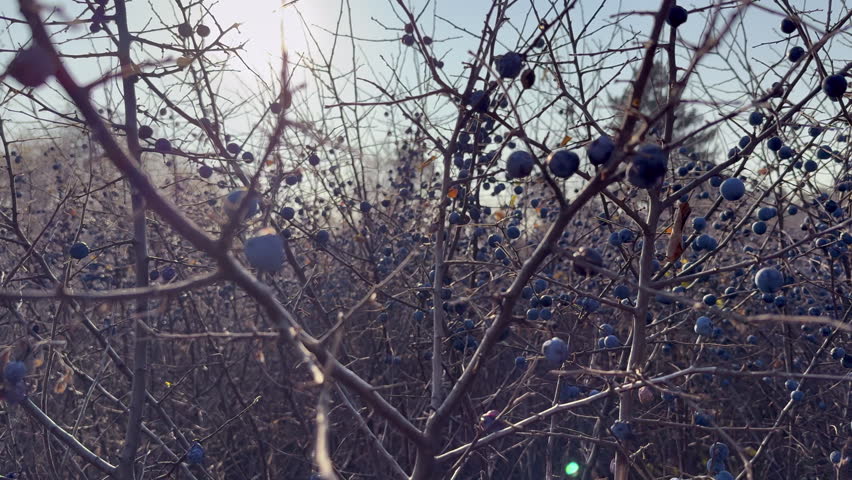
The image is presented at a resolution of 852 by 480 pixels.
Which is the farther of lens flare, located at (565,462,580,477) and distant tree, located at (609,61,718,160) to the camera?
lens flare, located at (565,462,580,477)

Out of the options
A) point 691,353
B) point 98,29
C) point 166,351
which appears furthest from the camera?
point 166,351

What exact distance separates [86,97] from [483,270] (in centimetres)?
350

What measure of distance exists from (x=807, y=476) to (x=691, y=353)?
1.06 m

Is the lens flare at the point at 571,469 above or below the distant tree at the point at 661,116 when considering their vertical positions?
below

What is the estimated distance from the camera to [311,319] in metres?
5.88

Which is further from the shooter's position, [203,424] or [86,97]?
[203,424]

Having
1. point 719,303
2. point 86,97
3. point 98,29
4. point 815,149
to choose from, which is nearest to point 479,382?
point 719,303

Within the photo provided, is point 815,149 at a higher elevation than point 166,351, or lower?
higher

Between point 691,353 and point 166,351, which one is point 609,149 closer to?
point 691,353

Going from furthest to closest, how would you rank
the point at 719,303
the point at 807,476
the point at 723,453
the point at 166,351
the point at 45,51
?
the point at 166,351 < the point at 807,476 < the point at 719,303 < the point at 723,453 < the point at 45,51

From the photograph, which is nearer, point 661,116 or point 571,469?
point 661,116

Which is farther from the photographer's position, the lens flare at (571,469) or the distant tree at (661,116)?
the lens flare at (571,469)

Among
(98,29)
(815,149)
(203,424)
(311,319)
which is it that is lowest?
(203,424)

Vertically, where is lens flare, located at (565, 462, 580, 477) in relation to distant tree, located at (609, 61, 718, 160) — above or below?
below
